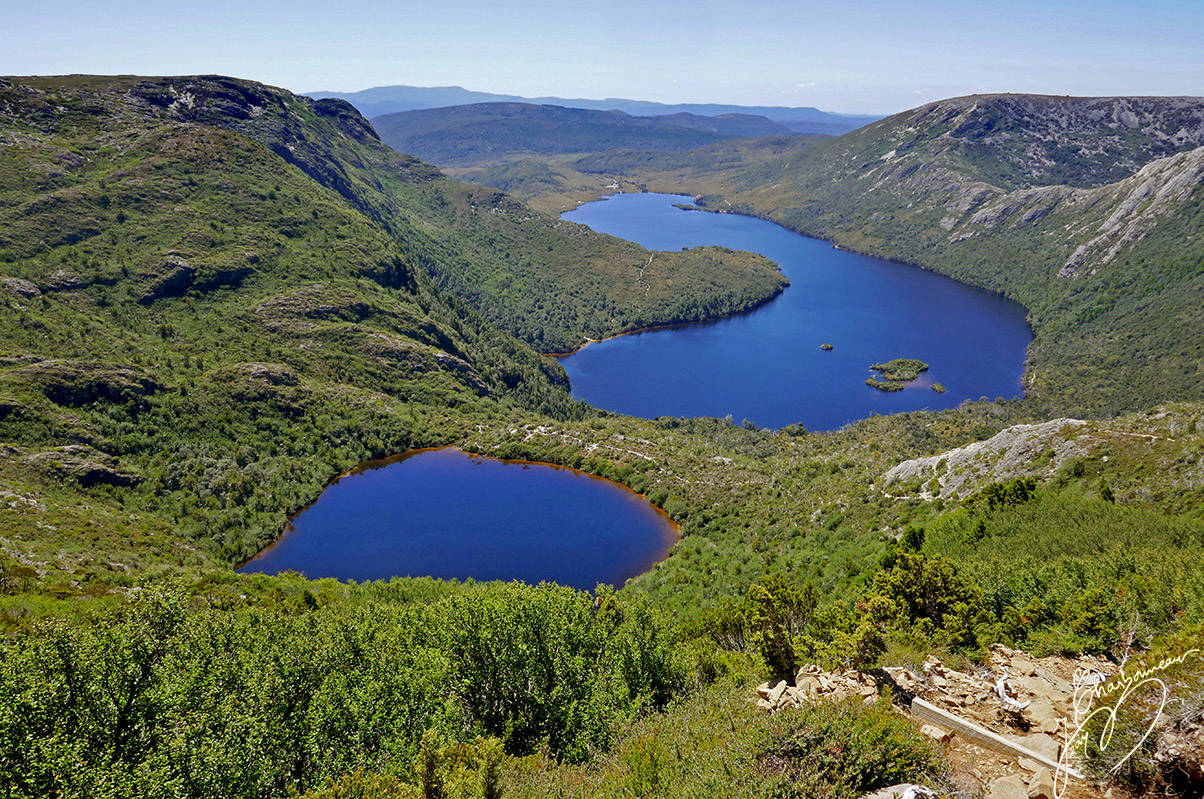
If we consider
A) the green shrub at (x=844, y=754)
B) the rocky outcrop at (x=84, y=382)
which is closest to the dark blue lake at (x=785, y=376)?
the rocky outcrop at (x=84, y=382)

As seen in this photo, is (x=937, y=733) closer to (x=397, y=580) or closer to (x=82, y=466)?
(x=397, y=580)

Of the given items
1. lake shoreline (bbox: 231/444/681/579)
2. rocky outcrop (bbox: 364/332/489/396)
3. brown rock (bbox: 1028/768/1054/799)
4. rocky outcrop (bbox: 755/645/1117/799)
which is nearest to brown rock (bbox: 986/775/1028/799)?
rocky outcrop (bbox: 755/645/1117/799)

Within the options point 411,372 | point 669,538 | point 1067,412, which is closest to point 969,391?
point 1067,412

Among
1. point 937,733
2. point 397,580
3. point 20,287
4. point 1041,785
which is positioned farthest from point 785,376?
point 20,287

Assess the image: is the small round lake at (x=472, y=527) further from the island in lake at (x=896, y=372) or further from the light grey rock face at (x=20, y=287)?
the island in lake at (x=896, y=372)

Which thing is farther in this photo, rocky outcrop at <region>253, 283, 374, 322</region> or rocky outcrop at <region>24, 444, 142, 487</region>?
rocky outcrop at <region>253, 283, 374, 322</region>

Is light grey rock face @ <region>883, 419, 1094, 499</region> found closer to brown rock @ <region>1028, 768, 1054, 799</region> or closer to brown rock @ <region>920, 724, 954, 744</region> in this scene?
brown rock @ <region>920, 724, 954, 744</region>
